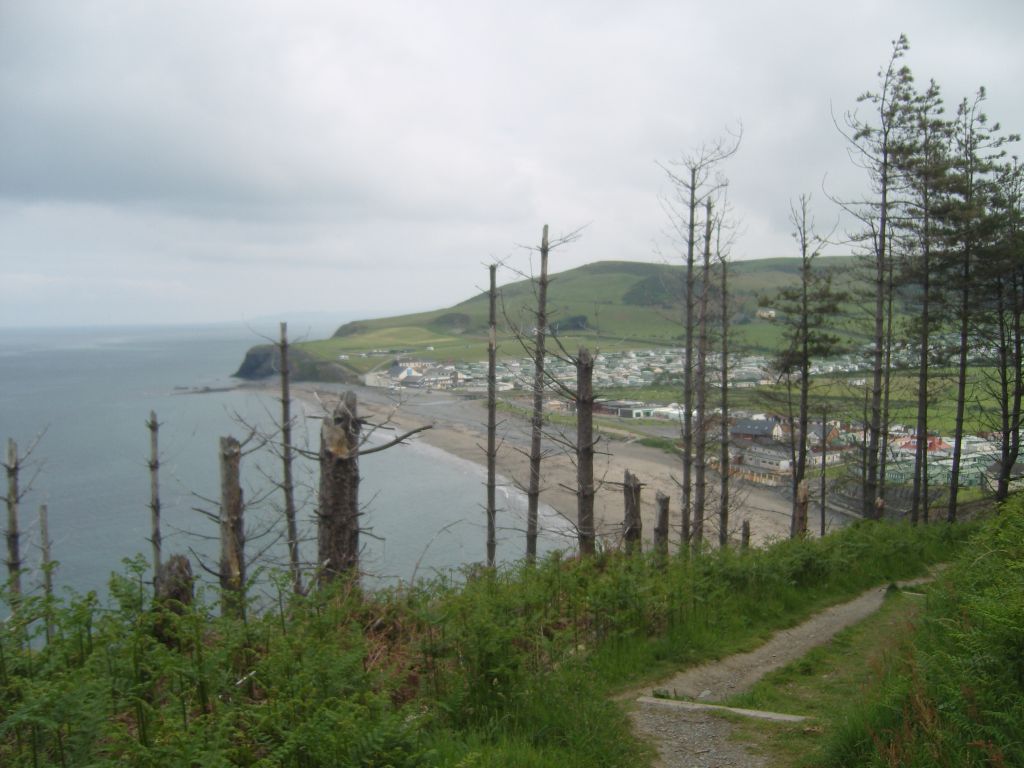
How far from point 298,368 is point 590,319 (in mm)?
50618

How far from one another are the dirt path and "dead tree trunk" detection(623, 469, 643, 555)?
8.75 ft

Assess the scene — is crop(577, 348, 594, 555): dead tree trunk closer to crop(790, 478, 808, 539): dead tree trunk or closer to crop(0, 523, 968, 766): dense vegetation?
crop(0, 523, 968, 766): dense vegetation

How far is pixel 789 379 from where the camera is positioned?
2009 cm

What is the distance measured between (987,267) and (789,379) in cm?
552

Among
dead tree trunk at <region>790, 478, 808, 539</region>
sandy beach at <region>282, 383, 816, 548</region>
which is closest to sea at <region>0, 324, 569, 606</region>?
sandy beach at <region>282, 383, 816, 548</region>

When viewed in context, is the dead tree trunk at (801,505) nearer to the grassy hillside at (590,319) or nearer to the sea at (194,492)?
the grassy hillside at (590,319)

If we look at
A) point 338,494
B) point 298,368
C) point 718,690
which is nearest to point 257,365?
point 298,368

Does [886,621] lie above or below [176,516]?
above

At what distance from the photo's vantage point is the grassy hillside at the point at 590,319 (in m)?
15.1

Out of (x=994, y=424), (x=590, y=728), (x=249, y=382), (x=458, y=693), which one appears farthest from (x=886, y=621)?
(x=249, y=382)

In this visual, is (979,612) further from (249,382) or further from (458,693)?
(249,382)

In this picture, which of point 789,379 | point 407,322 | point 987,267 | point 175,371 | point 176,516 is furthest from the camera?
point 407,322

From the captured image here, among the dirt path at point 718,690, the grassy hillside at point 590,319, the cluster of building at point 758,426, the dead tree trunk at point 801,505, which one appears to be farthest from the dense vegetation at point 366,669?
the dead tree trunk at point 801,505

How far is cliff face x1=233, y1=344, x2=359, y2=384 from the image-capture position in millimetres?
62822
